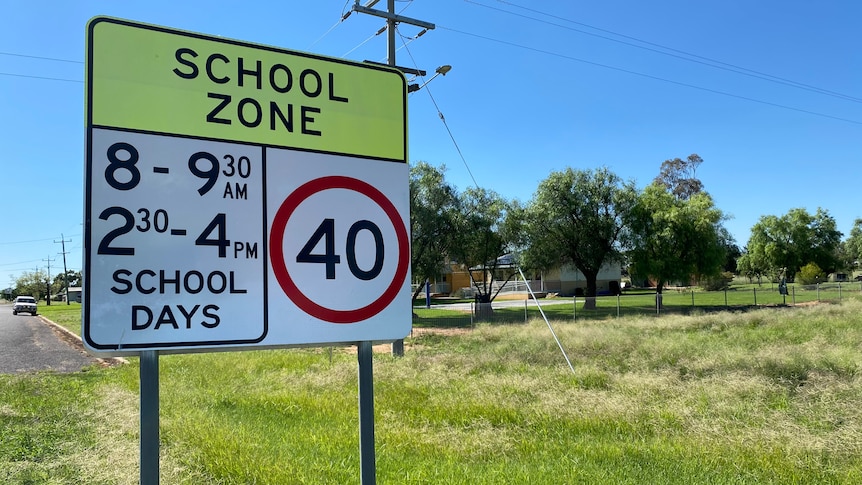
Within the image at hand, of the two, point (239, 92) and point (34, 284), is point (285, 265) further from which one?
point (34, 284)

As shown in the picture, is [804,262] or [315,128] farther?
[804,262]

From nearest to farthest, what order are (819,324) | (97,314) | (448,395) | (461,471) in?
(97,314)
(461,471)
(448,395)
(819,324)

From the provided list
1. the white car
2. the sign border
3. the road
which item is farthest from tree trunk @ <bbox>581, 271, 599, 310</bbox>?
the white car

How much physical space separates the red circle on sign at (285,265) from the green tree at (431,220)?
26.6 metres

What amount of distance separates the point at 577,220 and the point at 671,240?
19.8 feet

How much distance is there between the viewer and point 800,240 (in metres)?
61.8

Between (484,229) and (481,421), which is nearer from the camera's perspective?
(481,421)

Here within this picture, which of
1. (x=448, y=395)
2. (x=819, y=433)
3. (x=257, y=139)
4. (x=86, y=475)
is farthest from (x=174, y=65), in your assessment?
(x=448, y=395)

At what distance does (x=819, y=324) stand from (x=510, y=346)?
34.2 ft

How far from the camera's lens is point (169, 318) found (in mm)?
1784

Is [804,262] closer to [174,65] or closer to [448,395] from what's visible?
[448,395]

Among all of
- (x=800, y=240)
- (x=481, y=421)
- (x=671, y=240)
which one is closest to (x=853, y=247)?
(x=800, y=240)

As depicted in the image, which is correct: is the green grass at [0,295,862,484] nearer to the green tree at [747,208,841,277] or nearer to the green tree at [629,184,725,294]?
the green tree at [629,184,725,294]

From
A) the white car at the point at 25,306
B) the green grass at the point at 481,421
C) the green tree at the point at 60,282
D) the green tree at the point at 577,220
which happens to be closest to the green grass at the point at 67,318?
the white car at the point at 25,306
